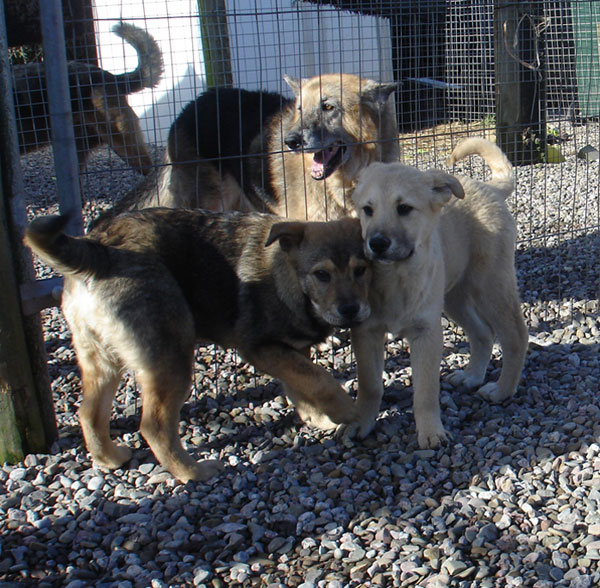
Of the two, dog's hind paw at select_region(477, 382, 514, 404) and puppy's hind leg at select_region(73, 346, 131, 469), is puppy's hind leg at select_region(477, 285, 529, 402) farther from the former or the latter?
puppy's hind leg at select_region(73, 346, 131, 469)

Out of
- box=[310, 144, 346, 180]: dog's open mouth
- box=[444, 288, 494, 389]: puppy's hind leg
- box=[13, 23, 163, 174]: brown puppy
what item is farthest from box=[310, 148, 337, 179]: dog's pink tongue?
box=[444, 288, 494, 389]: puppy's hind leg

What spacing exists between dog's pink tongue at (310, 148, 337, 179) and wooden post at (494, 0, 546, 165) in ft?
7.79

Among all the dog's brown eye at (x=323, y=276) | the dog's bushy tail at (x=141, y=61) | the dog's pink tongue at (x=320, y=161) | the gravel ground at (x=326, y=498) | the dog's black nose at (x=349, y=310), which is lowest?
the gravel ground at (x=326, y=498)

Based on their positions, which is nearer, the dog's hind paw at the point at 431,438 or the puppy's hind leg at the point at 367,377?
the dog's hind paw at the point at 431,438

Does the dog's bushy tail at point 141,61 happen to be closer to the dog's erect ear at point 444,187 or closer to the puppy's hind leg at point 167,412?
the dog's erect ear at point 444,187

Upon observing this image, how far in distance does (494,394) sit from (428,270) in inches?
36.7

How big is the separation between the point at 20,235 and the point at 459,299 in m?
2.51

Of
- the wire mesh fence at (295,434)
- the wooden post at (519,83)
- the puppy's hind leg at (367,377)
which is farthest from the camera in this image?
the wooden post at (519,83)

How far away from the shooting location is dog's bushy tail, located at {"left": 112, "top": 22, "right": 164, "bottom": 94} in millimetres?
5777

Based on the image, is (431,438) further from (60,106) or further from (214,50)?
(214,50)

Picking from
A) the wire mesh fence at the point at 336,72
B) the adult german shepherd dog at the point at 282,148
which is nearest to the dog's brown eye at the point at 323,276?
the wire mesh fence at the point at 336,72

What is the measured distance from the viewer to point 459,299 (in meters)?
4.34

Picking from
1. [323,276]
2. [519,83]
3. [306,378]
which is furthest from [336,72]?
[306,378]

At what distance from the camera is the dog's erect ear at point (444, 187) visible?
11.3 ft
